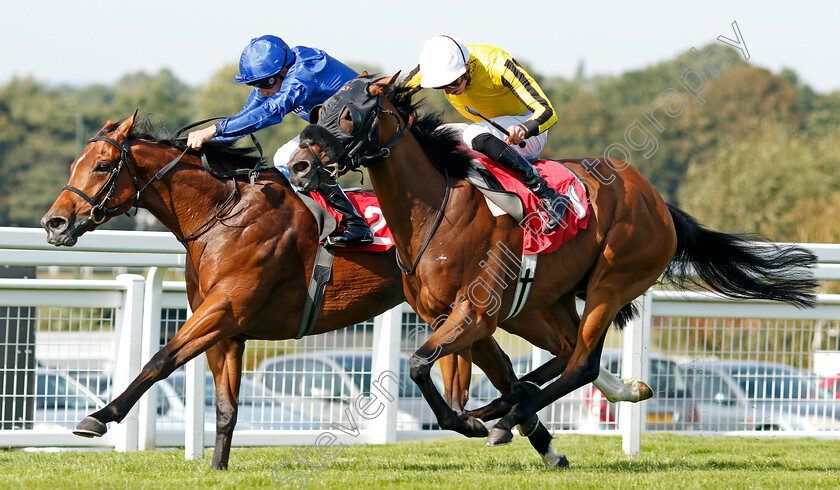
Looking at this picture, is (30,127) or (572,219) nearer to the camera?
(572,219)

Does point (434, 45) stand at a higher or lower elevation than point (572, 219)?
higher

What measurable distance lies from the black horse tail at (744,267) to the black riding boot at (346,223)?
182 centimetres

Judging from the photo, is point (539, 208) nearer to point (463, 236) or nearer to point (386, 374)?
point (463, 236)

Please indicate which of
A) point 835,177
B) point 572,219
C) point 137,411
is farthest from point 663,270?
point 835,177

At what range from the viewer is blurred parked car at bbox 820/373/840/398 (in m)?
7.17

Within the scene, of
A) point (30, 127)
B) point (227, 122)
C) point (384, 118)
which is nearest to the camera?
point (384, 118)

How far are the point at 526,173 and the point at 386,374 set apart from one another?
223 centimetres

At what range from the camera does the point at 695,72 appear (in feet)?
19.3

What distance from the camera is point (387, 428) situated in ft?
22.7

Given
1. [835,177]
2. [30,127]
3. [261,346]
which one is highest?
→ [30,127]

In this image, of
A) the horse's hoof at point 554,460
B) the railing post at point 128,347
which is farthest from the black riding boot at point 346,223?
the railing post at point 128,347

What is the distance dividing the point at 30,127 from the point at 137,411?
64.2 m

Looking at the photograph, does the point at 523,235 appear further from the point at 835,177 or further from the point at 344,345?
the point at 835,177

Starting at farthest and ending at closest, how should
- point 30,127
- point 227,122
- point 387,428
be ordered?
point 30,127, point 387,428, point 227,122
